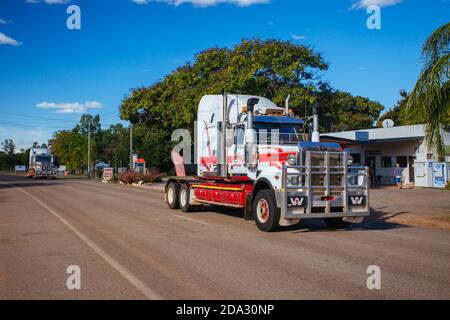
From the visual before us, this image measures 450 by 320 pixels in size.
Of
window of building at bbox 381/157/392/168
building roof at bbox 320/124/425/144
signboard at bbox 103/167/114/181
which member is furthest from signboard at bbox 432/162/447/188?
signboard at bbox 103/167/114/181

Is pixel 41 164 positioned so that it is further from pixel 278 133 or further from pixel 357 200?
pixel 357 200

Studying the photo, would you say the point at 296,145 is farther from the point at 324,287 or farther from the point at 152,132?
the point at 152,132

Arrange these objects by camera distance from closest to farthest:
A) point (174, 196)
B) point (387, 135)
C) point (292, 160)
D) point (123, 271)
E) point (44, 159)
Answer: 1. point (123, 271)
2. point (292, 160)
3. point (174, 196)
4. point (387, 135)
5. point (44, 159)

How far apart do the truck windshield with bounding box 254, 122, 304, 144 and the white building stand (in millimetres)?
17048

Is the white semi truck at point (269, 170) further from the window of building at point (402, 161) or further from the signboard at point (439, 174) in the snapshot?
the window of building at point (402, 161)

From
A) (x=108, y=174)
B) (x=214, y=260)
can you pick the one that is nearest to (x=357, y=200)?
(x=214, y=260)

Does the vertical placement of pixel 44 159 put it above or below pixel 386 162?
above

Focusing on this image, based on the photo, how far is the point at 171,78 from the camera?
139 feet

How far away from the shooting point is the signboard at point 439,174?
3019cm

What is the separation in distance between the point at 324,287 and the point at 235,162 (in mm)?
7571

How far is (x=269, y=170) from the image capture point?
11.9 meters

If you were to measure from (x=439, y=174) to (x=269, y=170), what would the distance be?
22.9 m

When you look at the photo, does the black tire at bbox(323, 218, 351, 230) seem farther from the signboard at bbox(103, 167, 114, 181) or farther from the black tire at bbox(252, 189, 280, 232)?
the signboard at bbox(103, 167, 114, 181)

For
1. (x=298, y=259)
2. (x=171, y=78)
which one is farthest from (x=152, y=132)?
(x=298, y=259)
